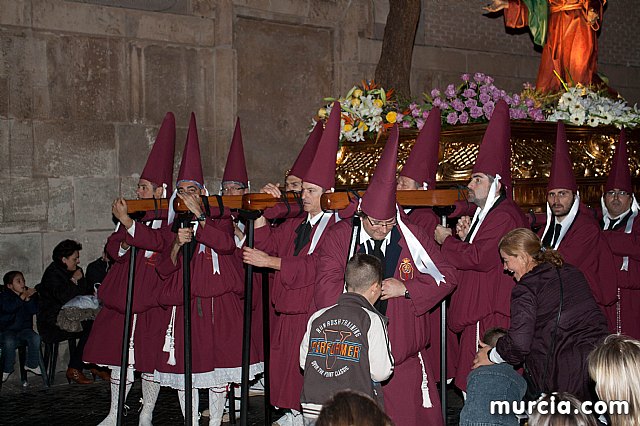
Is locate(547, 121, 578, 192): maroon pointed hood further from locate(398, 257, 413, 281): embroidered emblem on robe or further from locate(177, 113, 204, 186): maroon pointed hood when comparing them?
locate(177, 113, 204, 186): maroon pointed hood

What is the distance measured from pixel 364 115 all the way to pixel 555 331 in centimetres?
395

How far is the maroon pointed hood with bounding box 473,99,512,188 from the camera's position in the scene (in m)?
5.71

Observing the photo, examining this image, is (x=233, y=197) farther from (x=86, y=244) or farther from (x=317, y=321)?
(x=86, y=244)

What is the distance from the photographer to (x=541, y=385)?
14.6 ft

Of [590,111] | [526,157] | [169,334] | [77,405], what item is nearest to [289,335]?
[169,334]

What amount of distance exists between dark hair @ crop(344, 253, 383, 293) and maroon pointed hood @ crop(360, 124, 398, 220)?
0.56m

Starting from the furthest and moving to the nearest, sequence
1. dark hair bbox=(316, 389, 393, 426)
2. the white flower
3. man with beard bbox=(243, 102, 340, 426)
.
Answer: the white flower
man with beard bbox=(243, 102, 340, 426)
dark hair bbox=(316, 389, 393, 426)

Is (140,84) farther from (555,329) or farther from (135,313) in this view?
(555,329)

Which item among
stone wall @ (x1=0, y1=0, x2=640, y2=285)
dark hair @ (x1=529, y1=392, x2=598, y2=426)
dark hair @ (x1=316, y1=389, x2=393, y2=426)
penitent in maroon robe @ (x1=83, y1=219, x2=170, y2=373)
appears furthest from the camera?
stone wall @ (x1=0, y1=0, x2=640, y2=285)

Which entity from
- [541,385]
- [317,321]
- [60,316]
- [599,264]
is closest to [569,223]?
[599,264]

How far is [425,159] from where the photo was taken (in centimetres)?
612

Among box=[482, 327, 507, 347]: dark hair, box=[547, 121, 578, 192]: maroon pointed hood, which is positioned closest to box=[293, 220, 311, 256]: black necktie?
box=[482, 327, 507, 347]: dark hair

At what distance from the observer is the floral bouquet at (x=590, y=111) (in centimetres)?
781

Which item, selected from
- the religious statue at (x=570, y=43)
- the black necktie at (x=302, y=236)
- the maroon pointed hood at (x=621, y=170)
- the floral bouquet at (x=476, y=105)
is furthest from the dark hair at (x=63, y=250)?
the maroon pointed hood at (x=621, y=170)
